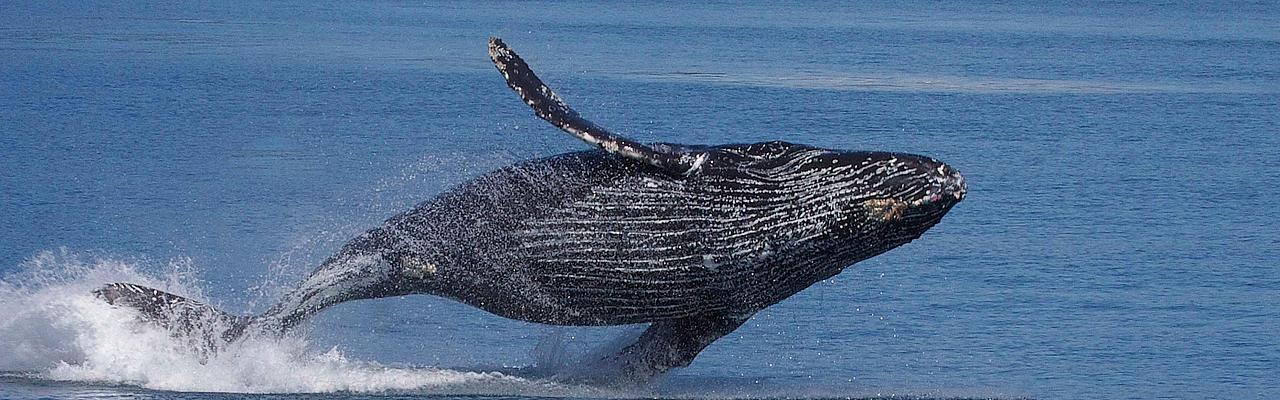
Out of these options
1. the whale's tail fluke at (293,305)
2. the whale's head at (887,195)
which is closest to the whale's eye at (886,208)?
the whale's head at (887,195)

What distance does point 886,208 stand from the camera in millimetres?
8047

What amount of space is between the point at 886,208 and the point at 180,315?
13.2 feet

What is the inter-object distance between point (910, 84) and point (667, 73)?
13.6 feet

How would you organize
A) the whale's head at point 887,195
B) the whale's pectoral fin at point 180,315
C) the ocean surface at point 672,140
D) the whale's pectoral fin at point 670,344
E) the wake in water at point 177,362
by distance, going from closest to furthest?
1. the whale's head at point 887,195
2. the wake in water at point 177,362
3. the whale's pectoral fin at point 670,344
4. the whale's pectoral fin at point 180,315
5. the ocean surface at point 672,140

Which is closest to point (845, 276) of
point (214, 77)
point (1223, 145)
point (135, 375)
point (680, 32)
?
point (135, 375)

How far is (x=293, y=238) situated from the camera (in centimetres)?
1296

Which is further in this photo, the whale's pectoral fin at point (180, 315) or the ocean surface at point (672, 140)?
the ocean surface at point (672, 140)

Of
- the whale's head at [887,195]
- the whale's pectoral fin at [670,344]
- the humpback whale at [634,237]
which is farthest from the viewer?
the whale's pectoral fin at [670,344]

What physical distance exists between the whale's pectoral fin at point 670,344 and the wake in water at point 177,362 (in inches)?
9.9

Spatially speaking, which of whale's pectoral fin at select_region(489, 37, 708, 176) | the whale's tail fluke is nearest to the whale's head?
whale's pectoral fin at select_region(489, 37, 708, 176)

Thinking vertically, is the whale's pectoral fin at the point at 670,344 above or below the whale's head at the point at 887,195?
below

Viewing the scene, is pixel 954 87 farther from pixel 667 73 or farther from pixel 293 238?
pixel 293 238

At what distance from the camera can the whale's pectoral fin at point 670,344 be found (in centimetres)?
913

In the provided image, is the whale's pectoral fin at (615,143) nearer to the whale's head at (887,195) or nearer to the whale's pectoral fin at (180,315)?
the whale's head at (887,195)
